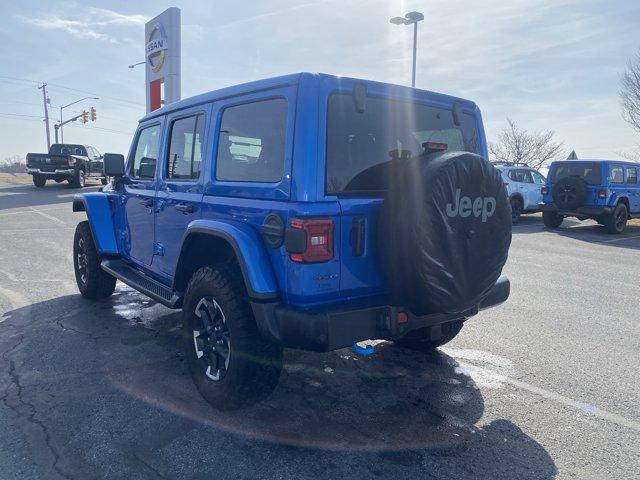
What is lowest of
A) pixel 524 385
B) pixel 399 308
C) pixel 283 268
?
pixel 524 385

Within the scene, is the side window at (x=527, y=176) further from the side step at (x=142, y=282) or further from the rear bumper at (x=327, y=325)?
the rear bumper at (x=327, y=325)

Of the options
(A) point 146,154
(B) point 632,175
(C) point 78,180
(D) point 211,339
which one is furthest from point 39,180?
(B) point 632,175

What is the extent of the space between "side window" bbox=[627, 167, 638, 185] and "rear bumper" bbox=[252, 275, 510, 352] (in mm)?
13553

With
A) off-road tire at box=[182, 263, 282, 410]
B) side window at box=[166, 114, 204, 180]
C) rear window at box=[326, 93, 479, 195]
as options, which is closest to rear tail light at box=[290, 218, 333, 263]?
rear window at box=[326, 93, 479, 195]

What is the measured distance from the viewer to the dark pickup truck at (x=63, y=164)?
72.1 feet

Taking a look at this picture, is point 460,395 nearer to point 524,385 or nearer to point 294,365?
point 524,385

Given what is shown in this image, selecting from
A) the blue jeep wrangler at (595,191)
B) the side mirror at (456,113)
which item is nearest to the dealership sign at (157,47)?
the blue jeep wrangler at (595,191)

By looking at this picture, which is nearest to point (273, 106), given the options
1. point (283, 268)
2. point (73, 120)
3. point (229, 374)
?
point (283, 268)

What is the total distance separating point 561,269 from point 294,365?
6.16m

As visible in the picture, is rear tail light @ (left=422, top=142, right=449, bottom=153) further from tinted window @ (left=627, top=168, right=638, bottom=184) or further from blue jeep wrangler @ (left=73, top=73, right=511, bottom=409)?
tinted window @ (left=627, top=168, right=638, bottom=184)

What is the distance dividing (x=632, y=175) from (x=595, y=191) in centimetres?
178

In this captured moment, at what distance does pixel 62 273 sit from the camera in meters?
6.91

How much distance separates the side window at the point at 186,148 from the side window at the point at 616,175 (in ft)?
41.4

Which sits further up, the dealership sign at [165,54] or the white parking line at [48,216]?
the dealership sign at [165,54]
